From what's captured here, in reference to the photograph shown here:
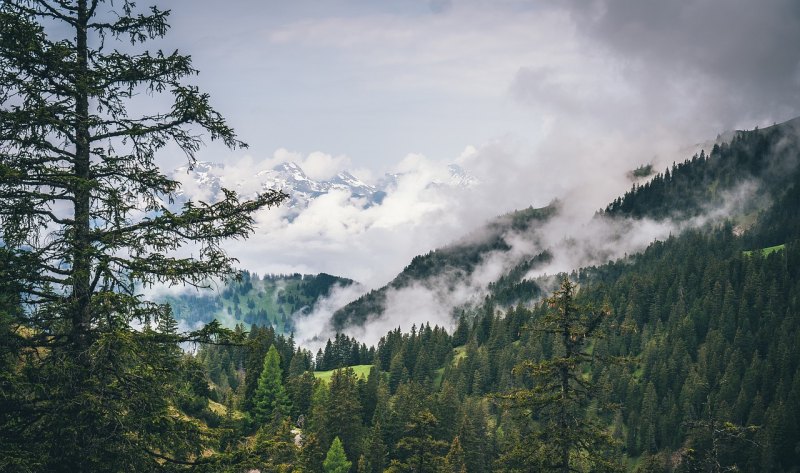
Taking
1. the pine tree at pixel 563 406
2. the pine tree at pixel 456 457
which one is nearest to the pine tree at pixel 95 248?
the pine tree at pixel 563 406

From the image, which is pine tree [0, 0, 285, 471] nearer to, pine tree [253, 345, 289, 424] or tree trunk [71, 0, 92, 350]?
tree trunk [71, 0, 92, 350]

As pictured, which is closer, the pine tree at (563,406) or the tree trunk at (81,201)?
the tree trunk at (81,201)

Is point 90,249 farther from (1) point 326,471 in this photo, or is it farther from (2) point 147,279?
(1) point 326,471

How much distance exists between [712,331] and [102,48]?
215436mm

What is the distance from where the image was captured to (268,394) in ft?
286

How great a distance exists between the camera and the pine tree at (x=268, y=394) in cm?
8612

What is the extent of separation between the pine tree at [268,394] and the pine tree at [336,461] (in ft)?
56.7

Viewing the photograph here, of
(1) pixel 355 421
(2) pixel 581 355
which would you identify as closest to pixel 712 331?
(1) pixel 355 421

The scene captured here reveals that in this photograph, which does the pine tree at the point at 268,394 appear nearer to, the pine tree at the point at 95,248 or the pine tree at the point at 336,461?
the pine tree at the point at 336,461

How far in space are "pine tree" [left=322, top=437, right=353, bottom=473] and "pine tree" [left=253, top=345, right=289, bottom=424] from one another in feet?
56.7

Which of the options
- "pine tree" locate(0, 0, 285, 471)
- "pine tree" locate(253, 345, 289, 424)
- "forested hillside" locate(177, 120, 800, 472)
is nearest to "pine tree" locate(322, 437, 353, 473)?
"forested hillside" locate(177, 120, 800, 472)

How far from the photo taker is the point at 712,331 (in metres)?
188

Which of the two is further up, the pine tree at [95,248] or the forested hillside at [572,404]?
the pine tree at [95,248]

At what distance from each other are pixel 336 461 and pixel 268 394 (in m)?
22.1
